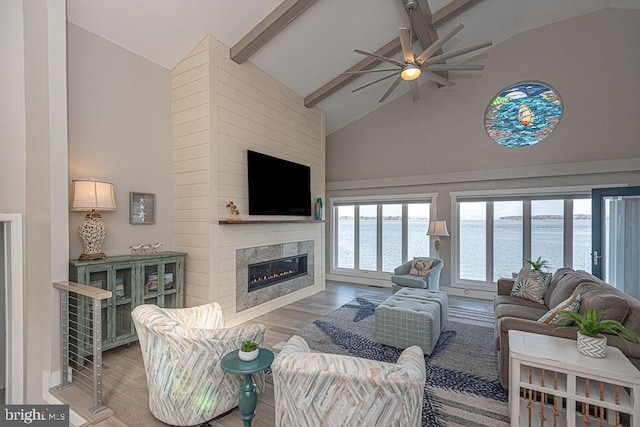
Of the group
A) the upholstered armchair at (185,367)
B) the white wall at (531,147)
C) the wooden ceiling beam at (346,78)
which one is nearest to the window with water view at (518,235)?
the white wall at (531,147)

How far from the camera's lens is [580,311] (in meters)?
2.57

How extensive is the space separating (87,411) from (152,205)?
229 centimetres

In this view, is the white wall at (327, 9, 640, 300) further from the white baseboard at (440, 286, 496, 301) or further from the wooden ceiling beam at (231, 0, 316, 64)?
the wooden ceiling beam at (231, 0, 316, 64)

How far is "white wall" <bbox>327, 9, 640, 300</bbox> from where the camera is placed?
4605 mm

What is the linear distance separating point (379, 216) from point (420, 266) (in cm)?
163

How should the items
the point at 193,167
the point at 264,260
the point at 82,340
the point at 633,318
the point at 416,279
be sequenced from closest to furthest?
the point at 633,318
the point at 82,340
the point at 193,167
the point at 264,260
the point at 416,279

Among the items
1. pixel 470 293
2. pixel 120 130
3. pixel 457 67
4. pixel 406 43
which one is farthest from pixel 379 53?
pixel 470 293

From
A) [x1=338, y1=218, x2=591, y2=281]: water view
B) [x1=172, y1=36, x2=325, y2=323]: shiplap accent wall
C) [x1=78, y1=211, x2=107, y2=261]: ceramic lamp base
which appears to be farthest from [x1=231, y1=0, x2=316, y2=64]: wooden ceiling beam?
[x1=338, y1=218, x2=591, y2=281]: water view

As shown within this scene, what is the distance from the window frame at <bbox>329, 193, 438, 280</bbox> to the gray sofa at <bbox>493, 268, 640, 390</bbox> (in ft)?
9.06

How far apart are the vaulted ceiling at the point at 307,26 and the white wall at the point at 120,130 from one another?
0.23 meters

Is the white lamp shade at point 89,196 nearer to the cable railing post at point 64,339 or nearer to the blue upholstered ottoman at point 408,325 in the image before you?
the cable railing post at point 64,339

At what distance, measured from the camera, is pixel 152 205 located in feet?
12.7

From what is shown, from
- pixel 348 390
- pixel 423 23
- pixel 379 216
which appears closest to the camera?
pixel 348 390

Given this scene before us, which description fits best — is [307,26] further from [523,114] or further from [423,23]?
[523,114]
